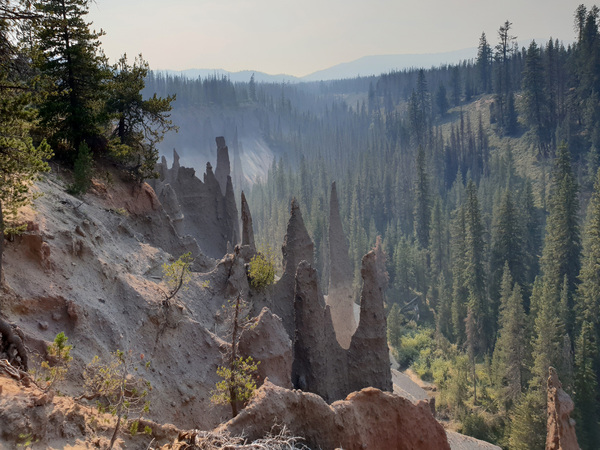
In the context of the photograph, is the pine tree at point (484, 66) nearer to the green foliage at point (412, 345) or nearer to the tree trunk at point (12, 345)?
the green foliage at point (412, 345)

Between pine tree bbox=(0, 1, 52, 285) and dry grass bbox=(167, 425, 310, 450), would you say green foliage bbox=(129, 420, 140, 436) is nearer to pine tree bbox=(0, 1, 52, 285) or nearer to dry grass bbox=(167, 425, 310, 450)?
dry grass bbox=(167, 425, 310, 450)

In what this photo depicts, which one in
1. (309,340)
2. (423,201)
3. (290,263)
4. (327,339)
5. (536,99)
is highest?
(536,99)

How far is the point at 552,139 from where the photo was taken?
80938 mm

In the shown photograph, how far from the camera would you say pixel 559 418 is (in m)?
19.4

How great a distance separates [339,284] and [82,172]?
19208 mm

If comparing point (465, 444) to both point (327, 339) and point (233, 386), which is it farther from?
point (233, 386)

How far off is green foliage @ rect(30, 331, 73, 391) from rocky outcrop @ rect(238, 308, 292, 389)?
15.7 feet

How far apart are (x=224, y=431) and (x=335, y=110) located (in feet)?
599

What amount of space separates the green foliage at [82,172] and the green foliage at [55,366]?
750cm

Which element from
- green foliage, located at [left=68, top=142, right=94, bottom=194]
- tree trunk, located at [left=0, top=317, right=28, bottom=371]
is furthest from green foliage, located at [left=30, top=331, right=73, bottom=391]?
green foliage, located at [left=68, top=142, right=94, bottom=194]

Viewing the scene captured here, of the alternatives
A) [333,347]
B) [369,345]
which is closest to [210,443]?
[333,347]

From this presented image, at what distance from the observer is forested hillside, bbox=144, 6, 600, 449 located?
33500 millimetres

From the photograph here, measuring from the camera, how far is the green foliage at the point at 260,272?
58.0 ft

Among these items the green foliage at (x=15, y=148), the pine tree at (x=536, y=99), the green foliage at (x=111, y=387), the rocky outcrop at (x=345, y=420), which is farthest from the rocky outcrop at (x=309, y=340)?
the pine tree at (x=536, y=99)
